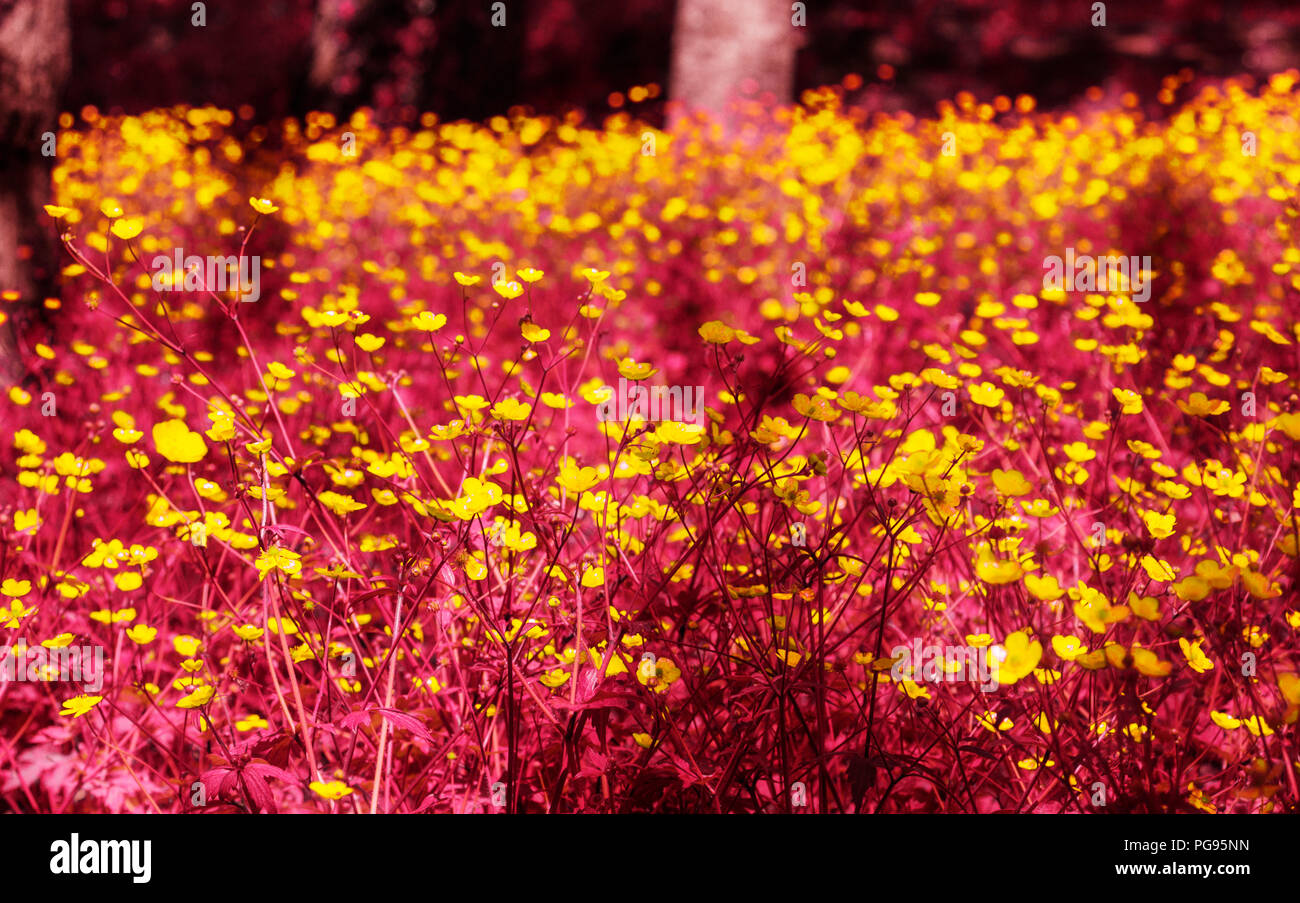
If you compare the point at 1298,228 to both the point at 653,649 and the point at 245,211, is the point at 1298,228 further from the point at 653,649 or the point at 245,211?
the point at 245,211

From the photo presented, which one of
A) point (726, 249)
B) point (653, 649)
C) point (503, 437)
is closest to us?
point (503, 437)

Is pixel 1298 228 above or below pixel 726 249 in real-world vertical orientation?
→ below

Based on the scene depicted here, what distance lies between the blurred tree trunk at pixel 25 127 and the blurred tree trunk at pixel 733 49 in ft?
13.8

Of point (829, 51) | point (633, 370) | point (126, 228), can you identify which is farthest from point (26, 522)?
point (829, 51)

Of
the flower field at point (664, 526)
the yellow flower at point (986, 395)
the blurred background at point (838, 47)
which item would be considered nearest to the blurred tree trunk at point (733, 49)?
the flower field at point (664, 526)

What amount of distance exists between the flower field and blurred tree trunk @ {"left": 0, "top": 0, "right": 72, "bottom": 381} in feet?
0.54

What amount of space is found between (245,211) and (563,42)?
10.8m

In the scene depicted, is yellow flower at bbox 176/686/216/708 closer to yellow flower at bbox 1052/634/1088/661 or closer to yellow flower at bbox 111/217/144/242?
yellow flower at bbox 111/217/144/242

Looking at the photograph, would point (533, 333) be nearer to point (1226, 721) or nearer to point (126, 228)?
point (126, 228)

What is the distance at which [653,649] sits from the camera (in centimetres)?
185

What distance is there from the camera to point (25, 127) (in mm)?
3357

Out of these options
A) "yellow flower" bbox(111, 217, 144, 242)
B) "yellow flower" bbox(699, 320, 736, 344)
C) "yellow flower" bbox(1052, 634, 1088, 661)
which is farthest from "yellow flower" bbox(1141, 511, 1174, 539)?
"yellow flower" bbox(111, 217, 144, 242)

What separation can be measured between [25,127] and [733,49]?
4.54m
